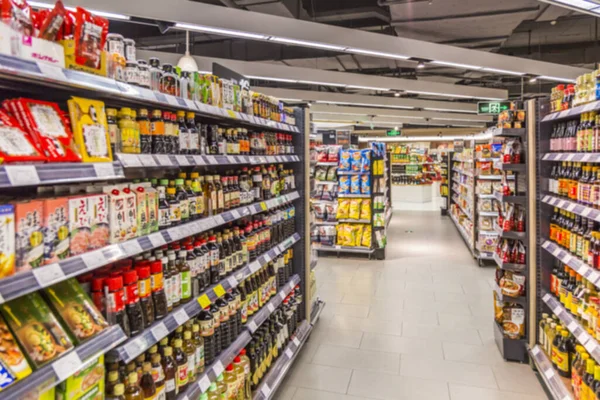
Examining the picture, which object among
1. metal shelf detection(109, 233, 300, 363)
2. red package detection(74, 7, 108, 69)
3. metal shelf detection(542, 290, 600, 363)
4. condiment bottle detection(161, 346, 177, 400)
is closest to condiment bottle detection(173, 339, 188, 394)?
condiment bottle detection(161, 346, 177, 400)

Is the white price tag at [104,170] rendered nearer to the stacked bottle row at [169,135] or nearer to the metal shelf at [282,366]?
the stacked bottle row at [169,135]

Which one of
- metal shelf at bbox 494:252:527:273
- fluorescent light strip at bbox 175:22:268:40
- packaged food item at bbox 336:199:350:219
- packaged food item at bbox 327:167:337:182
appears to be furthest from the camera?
packaged food item at bbox 327:167:337:182

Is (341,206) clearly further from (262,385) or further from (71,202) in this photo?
(71,202)

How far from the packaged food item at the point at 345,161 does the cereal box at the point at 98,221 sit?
21.3 ft

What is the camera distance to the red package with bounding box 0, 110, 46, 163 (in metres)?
1.27

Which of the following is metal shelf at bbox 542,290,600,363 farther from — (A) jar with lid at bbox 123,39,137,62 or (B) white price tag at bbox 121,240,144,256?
(A) jar with lid at bbox 123,39,137,62

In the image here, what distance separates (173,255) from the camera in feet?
7.35

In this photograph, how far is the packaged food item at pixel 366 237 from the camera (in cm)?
790

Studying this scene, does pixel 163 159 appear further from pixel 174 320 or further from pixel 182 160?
pixel 174 320

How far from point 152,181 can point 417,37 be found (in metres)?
8.01

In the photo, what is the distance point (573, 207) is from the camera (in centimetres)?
298

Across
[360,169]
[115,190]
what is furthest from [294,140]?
[360,169]

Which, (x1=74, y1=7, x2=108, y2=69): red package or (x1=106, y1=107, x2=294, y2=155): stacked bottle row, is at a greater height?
(x1=74, y1=7, x2=108, y2=69): red package

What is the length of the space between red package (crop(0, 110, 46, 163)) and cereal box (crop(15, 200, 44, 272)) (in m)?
0.15
